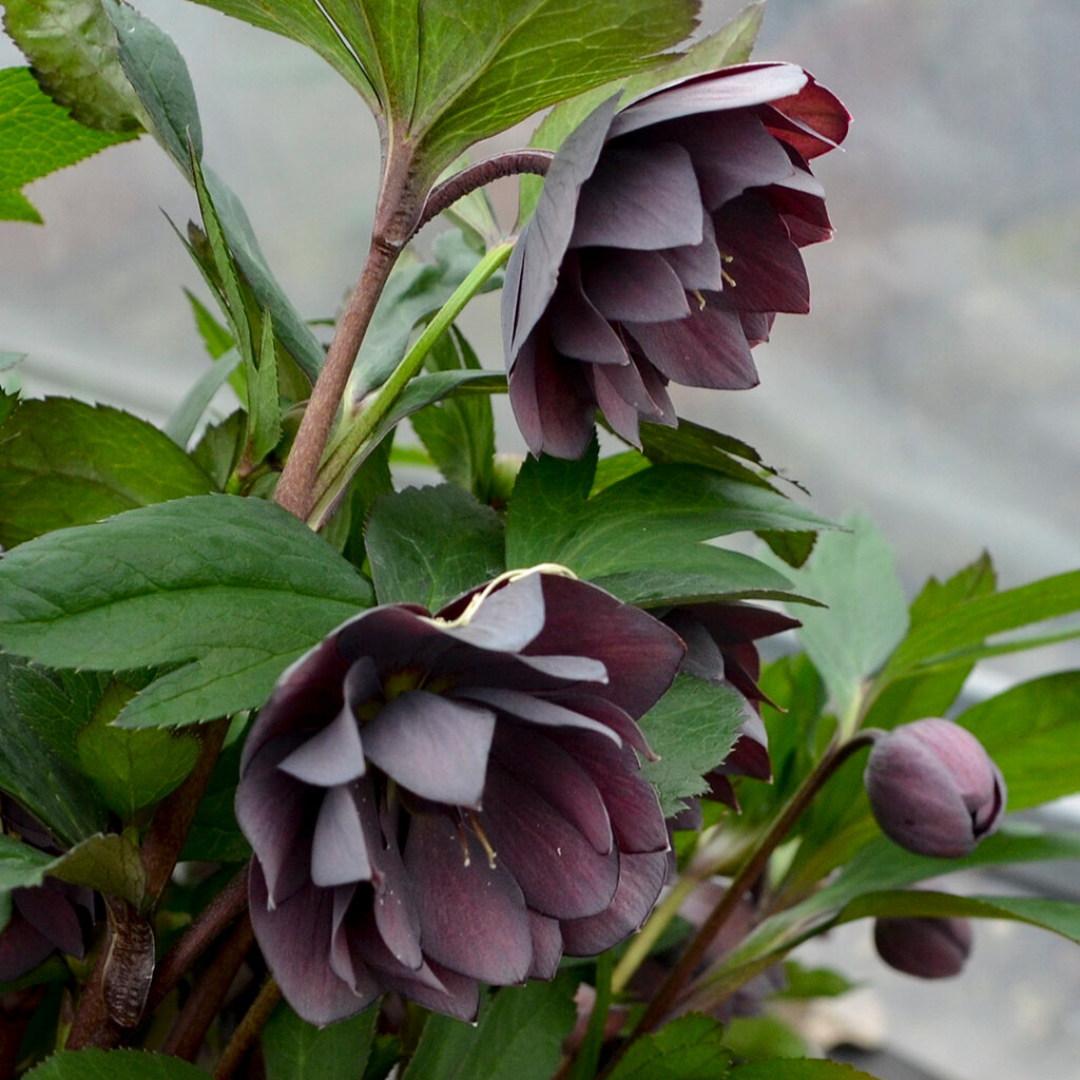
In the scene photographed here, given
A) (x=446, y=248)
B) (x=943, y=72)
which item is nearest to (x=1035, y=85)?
(x=943, y=72)

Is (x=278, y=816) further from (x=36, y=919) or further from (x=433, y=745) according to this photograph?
(x=36, y=919)

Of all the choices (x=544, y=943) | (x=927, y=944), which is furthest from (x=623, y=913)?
(x=927, y=944)

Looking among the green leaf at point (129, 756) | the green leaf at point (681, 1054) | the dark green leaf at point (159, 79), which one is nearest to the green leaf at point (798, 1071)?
the green leaf at point (681, 1054)

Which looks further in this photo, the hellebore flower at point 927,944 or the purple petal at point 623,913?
the hellebore flower at point 927,944

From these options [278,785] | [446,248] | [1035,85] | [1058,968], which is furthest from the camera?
[1058,968]

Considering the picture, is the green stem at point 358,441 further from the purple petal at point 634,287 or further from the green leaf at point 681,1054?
the green leaf at point 681,1054

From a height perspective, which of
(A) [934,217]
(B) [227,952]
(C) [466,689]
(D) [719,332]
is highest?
(A) [934,217]

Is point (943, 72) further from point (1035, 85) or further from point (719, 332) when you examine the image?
point (719, 332)
